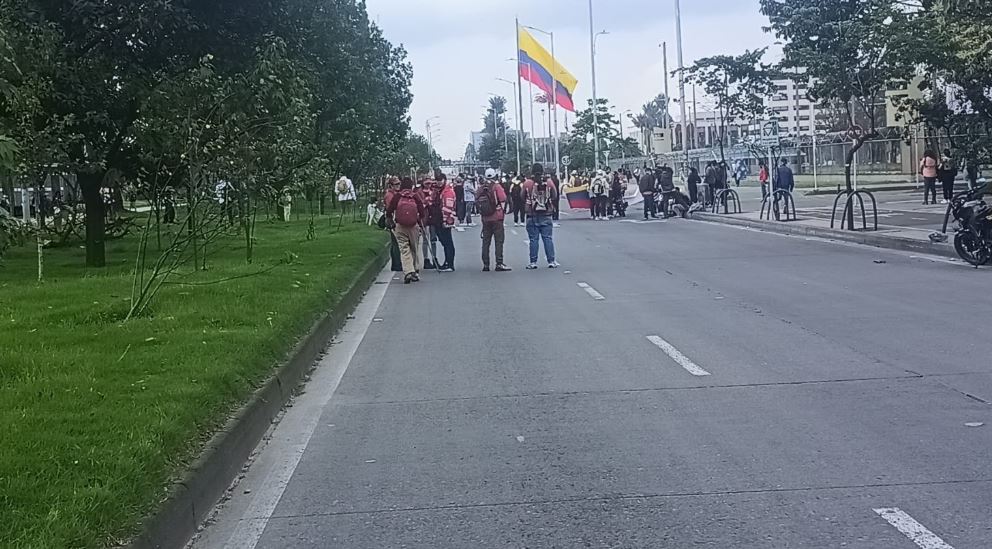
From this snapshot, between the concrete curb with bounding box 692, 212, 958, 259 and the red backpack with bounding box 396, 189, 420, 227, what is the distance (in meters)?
8.99

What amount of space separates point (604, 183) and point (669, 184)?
2462mm

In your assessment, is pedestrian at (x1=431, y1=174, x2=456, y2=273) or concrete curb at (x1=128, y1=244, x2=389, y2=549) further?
pedestrian at (x1=431, y1=174, x2=456, y2=273)

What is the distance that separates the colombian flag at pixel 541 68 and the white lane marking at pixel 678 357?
1836 inches

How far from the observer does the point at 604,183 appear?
37969 mm

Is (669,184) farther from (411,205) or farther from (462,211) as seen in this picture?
(411,205)

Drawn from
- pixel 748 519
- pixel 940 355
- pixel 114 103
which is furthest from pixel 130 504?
pixel 114 103

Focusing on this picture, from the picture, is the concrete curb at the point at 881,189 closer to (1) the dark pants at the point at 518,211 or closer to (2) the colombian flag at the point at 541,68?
(2) the colombian flag at the point at 541,68

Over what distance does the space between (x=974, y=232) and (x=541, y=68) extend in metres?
41.8

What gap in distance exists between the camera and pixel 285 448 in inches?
294

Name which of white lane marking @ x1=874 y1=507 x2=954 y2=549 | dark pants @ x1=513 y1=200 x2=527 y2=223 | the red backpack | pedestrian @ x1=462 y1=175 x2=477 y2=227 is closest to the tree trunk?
the red backpack

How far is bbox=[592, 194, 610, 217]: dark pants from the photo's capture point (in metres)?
38.2

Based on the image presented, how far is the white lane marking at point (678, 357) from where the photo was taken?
962 centimetres

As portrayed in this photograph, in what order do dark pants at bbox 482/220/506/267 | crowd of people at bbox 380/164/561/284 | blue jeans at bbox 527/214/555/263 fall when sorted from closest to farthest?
crowd of people at bbox 380/164/561/284, dark pants at bbox 482/220/506/267, blue jeans at bbox 527/214/555/263

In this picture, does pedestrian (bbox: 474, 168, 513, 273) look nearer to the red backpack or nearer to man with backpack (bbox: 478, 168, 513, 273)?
man with backpack (bbox: 478, 168, 513, 273)
